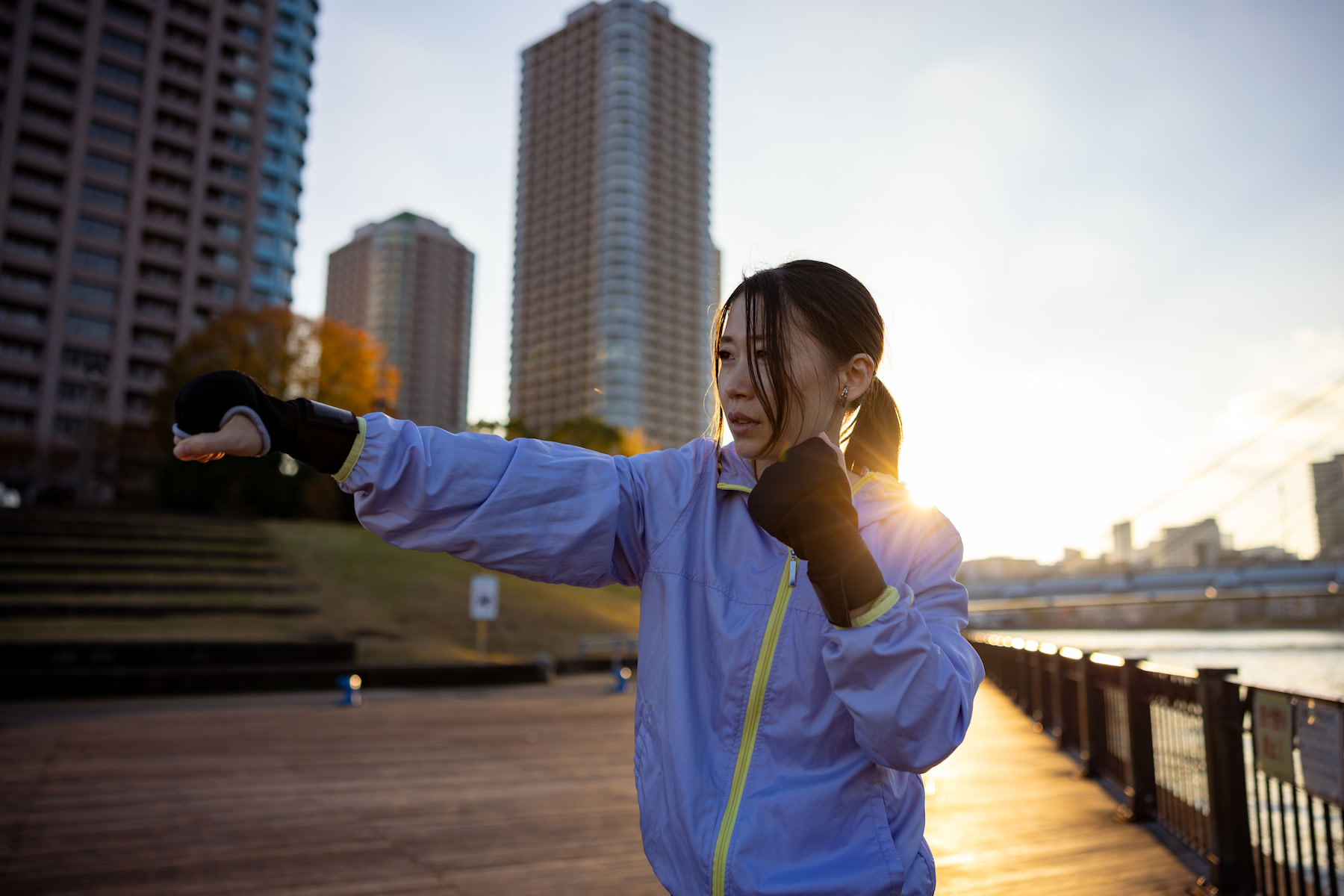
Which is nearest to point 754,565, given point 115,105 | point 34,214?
point 34,214

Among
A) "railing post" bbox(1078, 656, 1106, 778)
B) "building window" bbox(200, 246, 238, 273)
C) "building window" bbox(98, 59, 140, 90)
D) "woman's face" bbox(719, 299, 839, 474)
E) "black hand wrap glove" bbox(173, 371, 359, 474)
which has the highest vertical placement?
"building window" bbox(98, 59, 140, 90)

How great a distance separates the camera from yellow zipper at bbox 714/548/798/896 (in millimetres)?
1082

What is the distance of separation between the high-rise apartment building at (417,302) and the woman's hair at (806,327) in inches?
4837

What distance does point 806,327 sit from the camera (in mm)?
1198

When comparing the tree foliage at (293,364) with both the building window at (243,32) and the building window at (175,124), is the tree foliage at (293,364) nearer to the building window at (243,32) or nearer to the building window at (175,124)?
the building window at (175,124)

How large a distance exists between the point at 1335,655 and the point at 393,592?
96.2ft

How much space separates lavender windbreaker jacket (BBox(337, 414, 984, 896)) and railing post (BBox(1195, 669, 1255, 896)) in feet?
11.9

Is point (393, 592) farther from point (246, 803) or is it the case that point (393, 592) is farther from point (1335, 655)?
point (1335, 655)

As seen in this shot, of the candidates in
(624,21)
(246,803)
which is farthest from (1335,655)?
(624,21)

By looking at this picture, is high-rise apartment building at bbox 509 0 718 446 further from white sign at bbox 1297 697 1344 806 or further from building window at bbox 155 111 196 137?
white sign at bbox 1297 697 1344 806

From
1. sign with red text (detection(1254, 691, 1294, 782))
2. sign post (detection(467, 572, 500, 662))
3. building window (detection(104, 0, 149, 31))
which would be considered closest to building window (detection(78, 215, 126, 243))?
building window (detection(104, 0, 149, 31))

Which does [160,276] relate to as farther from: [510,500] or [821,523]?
[821,523]

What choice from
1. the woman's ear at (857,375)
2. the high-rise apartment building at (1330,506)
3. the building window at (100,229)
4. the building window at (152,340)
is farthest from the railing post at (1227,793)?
the building window at (100,229)

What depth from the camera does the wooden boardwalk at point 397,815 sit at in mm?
3750
